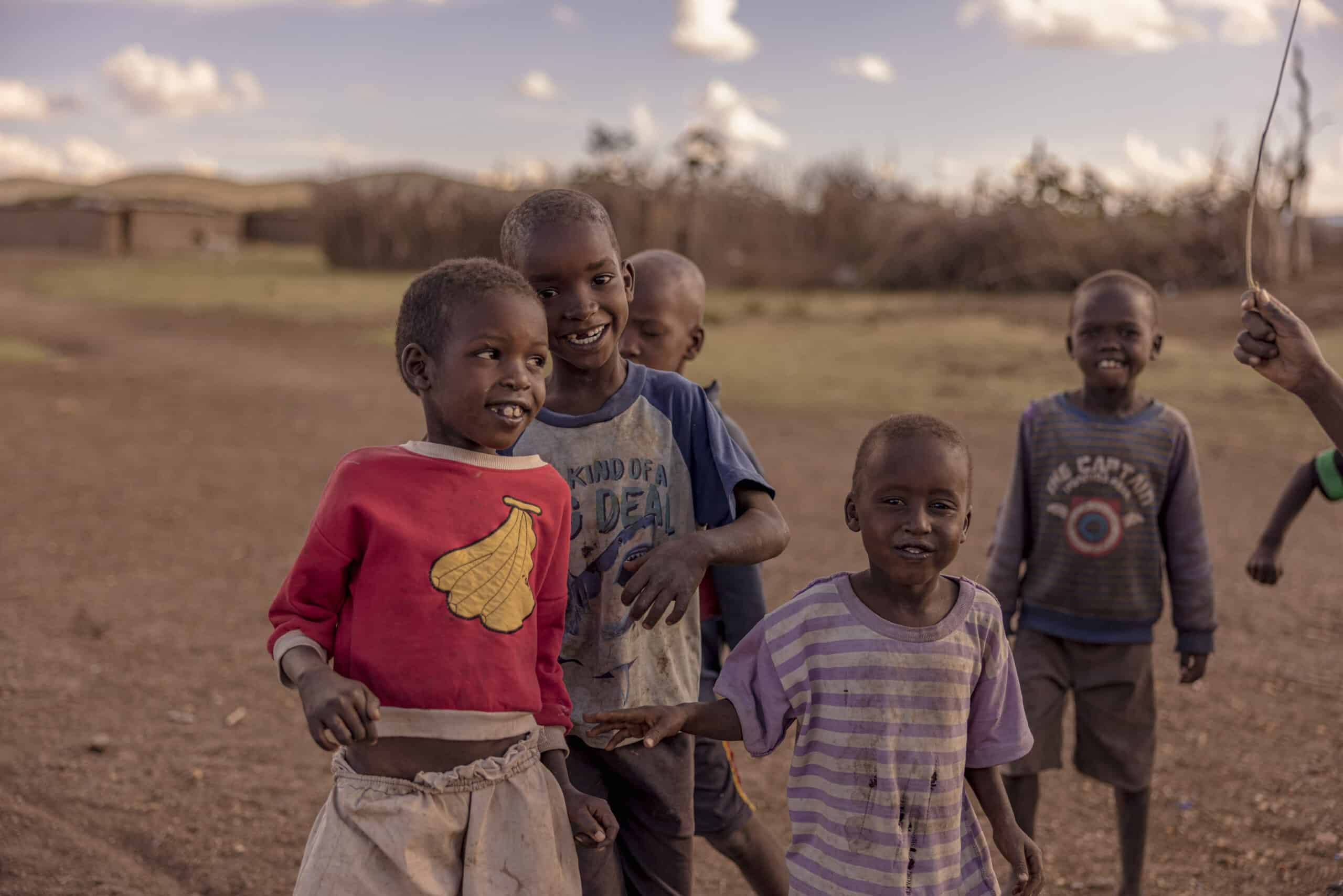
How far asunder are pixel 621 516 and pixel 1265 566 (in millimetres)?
2069

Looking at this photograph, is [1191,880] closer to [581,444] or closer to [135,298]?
[581,444]

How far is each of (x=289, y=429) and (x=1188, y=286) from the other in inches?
625

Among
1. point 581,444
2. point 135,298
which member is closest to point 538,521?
point 581,444

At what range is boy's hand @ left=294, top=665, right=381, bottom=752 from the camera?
5.53ft

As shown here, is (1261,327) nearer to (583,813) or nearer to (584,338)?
(584,338)

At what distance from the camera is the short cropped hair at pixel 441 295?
1.95 metres

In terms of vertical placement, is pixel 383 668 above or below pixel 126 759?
above

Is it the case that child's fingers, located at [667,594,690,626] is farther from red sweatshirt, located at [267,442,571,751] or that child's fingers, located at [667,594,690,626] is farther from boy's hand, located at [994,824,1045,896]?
boy's hand, located at [994,824,1045,896]

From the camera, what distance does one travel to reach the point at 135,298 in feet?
71.9

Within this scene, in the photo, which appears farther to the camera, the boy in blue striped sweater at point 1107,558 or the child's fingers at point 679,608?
the boy in blue striped sweater at point 1107,558

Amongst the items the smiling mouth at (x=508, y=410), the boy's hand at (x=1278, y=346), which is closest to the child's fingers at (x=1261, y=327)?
the boy's hand at (x=1278, y=346)

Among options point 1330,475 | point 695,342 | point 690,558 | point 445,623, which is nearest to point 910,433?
point 690,558

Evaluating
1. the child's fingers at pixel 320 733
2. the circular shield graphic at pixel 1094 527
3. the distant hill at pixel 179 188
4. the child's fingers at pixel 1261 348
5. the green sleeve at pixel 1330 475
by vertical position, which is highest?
the distant hill at pixel 179 188

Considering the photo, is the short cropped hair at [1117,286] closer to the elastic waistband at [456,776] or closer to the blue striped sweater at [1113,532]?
the blue striped sweater at [1113,532]
